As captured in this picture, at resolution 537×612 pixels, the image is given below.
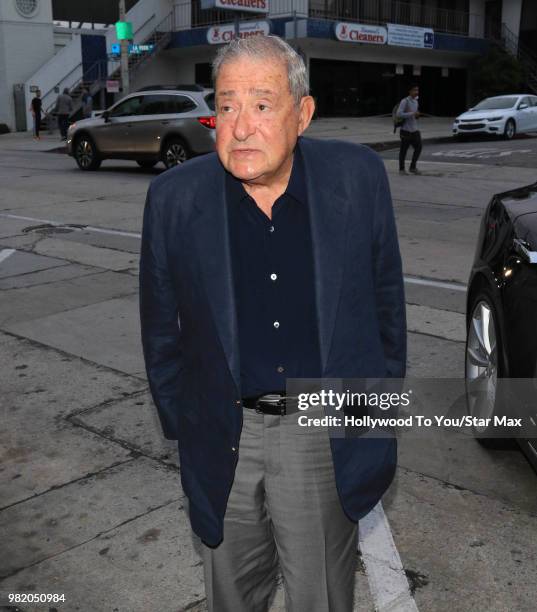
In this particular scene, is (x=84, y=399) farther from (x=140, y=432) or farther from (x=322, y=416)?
(x=322, y=416)

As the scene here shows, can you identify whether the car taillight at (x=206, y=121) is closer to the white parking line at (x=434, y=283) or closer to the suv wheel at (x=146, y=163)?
the suv wheel at (x=146, y=163)

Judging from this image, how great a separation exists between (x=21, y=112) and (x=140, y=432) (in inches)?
1399

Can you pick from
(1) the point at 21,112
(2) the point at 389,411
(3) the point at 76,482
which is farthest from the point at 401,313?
(1) the point at 21,112

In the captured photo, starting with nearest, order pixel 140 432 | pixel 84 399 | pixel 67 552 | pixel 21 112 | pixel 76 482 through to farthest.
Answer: pixel 67 552 < pixel 76 482 < pixel 140 432 < pixel 84 399 < pixel 21 112

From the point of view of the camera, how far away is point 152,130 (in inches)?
688

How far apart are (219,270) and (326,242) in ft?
0.94

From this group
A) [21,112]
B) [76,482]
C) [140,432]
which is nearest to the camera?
[76,482]

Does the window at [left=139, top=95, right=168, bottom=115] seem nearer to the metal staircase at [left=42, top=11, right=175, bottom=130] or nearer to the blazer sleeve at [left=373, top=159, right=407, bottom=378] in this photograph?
the blazer sleeve at [left=373, top=159, right=407, bottom=378]

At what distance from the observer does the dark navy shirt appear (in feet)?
7.04

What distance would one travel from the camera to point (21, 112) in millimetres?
37156

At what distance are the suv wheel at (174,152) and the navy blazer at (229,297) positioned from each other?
14.9 metres

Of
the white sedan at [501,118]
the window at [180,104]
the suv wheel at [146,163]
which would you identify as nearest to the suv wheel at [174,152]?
the suv wheel at [146,163]

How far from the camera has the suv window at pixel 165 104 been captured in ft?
56.3

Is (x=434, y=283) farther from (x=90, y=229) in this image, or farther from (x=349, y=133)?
(x=349, y=133)
